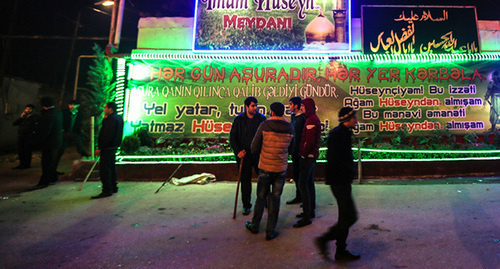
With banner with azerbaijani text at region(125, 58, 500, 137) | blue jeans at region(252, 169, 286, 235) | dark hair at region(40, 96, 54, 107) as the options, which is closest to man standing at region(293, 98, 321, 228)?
blue jeans at region(252, 169, 286, 235)

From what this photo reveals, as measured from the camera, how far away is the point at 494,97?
28.5 feet

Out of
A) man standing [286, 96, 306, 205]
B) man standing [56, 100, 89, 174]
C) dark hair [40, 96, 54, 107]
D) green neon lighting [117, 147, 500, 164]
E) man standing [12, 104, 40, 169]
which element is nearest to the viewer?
man standing [286, 96, 306, 205]

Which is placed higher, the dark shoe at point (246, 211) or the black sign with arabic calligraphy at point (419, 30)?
the black sign with arabic calligraphy at point (419, 30)

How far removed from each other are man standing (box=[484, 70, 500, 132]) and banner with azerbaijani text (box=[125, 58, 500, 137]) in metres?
0.03

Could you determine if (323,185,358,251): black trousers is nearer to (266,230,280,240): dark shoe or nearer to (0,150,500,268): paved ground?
(0,150,500,268): paved ground

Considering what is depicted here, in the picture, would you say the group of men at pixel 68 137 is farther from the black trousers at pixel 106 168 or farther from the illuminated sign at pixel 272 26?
the illuminated sign at pixel 272 26

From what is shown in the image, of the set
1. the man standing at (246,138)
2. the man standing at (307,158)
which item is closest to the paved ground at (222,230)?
the man standing at (307,158)

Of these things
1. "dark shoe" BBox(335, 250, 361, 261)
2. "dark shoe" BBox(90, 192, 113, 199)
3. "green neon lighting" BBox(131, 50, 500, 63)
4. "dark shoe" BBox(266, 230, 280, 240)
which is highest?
"green neon lighting" BBox(131, 50, 500, 63)

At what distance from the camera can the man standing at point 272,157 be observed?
3510mm

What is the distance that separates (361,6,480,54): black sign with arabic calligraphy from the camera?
8.58 metres

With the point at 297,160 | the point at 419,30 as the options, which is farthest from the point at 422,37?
the point at 297,160

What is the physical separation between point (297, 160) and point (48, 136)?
17.7ft

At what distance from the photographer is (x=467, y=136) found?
27.3 feet

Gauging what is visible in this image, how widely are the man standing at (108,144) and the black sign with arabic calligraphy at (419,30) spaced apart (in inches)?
288
